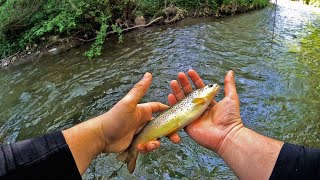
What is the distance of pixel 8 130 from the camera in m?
7.52

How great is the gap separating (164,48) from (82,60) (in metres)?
2.87

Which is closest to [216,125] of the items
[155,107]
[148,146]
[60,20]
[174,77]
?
[148,146]

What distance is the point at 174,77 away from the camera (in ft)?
29.9

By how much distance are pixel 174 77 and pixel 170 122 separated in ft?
18.9

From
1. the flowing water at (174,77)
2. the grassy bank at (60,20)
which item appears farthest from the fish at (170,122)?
the grassy bank at (60,20)

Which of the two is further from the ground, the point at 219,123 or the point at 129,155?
the point at 219,123

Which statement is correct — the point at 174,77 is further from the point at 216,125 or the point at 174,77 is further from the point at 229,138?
the point at 229,138

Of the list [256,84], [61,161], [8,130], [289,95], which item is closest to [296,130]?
[289,95]

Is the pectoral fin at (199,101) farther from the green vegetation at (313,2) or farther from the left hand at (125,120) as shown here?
the green vegetation at (313,2)

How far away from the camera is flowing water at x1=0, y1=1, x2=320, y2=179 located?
576cm

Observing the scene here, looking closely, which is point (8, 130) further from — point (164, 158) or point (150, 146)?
point (150, 146)

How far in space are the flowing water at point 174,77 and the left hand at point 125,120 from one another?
2065mm

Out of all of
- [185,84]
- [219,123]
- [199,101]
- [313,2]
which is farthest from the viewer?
[313,2]

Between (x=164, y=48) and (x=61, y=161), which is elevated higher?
(x=61, y=161)
